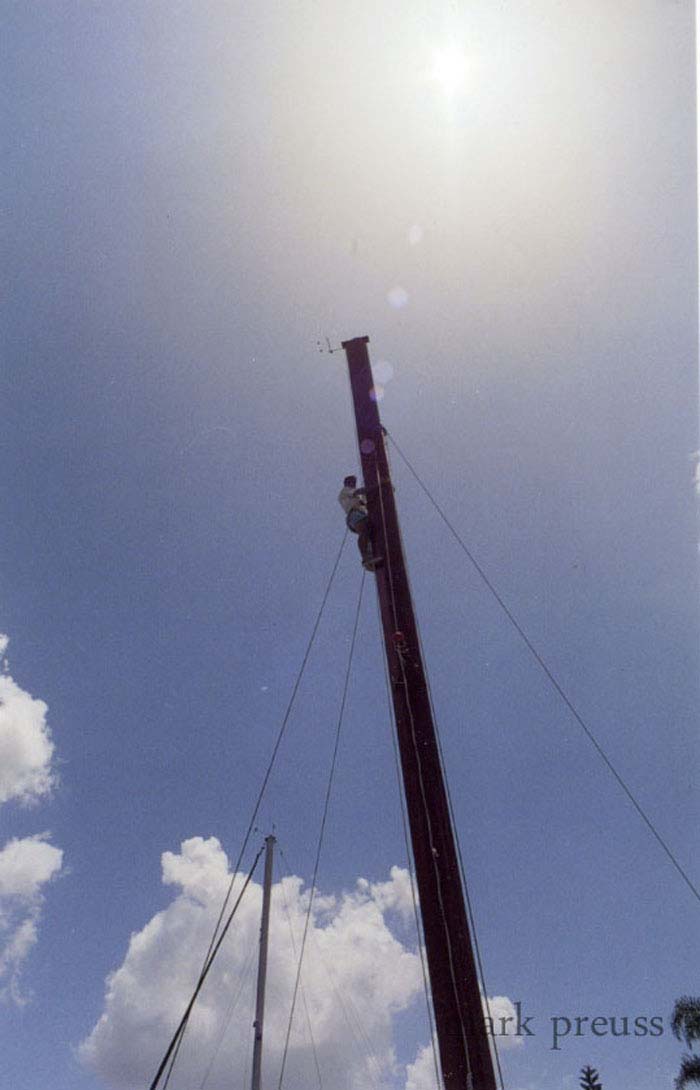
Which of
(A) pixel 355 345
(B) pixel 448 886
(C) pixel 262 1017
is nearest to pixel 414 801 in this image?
(B) pixel 448 886

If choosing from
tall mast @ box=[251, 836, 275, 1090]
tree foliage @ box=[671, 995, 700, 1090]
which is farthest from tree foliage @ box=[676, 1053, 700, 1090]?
tall mast @ box=[251, 836, 275, 1090]

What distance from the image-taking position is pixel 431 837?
226 inches

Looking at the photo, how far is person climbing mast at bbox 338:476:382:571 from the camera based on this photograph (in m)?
7.59

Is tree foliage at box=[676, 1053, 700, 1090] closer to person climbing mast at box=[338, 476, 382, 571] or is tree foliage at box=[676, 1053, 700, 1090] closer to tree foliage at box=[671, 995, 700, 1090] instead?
tree foliage at box=[671, 995, 700, 1090]

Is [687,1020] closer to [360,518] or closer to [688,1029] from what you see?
[688,1029]

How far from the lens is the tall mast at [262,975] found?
58.7 ft

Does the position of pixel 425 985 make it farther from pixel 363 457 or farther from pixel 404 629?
pixel 363 457

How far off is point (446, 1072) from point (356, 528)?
16.9 feet

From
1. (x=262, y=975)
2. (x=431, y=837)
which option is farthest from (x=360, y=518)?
(x=262, y=975)

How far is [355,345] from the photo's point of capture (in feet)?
32.0

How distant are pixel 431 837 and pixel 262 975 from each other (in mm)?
17962

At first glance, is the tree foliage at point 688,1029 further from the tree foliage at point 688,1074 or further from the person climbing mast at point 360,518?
the person climbing mast at point 360,518

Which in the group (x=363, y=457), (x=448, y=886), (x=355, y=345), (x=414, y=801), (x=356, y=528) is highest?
(x=355, y=345)

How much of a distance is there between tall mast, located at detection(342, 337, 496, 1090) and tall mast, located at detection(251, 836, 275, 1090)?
16840 mm
